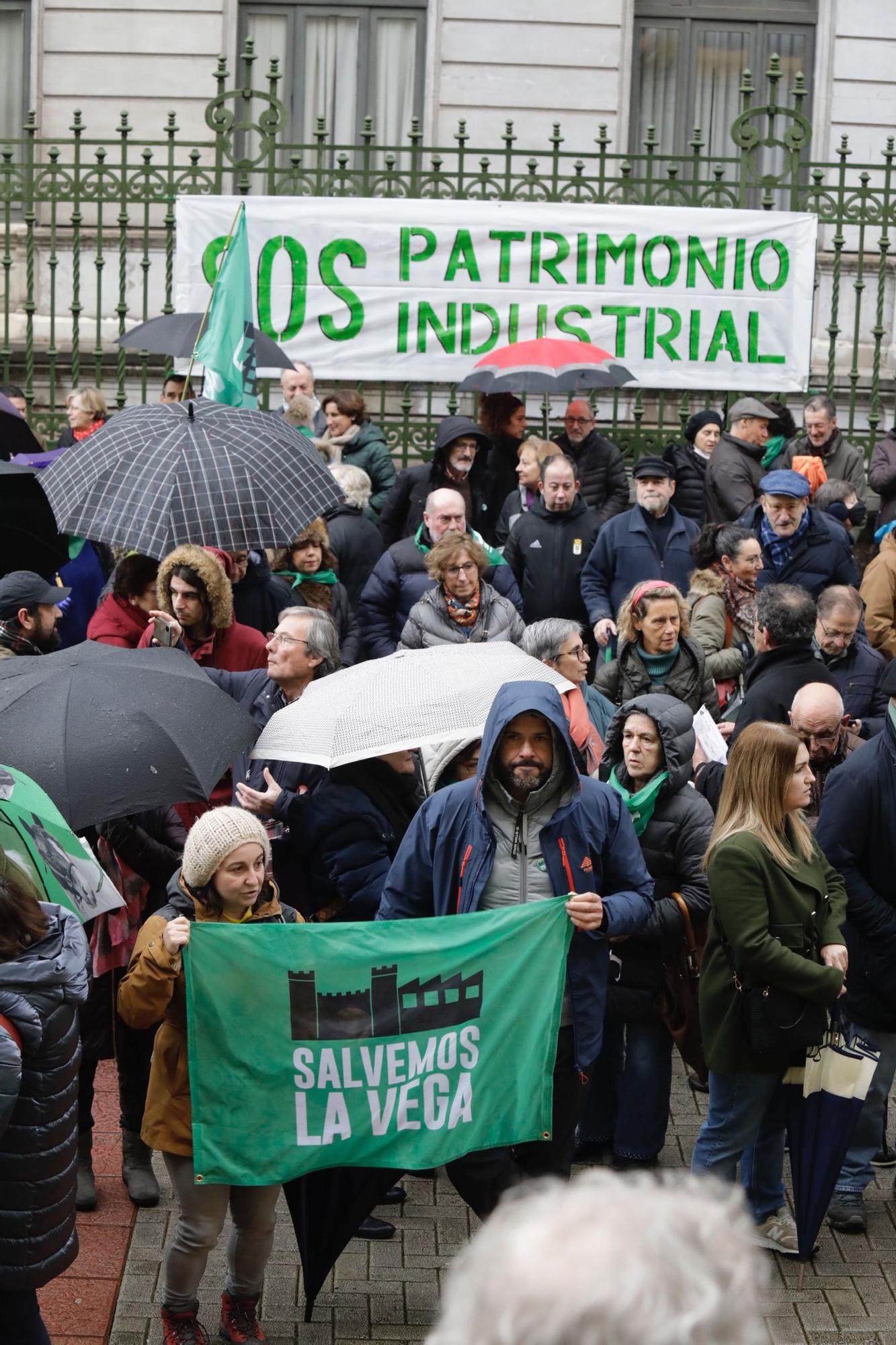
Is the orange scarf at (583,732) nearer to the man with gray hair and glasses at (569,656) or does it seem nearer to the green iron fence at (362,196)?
the man with gray hair and glasses at (569,656)

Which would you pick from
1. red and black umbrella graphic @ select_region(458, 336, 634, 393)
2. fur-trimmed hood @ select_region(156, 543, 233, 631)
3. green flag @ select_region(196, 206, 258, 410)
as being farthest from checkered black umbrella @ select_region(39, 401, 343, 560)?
red and black umbrella graphic @ select_region(458, 336, 634, 393)

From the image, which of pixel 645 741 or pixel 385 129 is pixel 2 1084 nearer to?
pixel 645 741

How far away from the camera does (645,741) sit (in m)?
6.36

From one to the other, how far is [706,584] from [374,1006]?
14.5ft

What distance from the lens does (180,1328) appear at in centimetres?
523

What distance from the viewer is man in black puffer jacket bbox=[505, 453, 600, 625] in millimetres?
10492

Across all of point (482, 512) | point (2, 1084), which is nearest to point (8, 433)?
point (482, 512)

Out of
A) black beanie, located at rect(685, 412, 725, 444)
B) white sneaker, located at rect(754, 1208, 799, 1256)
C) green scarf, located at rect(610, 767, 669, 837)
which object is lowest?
white sneaker, located at rect(754, 1208, 799, 1256)

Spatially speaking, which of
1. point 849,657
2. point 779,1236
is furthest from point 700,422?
point 779,1236

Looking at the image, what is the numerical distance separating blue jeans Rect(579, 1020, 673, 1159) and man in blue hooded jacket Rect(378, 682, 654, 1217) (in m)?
0.94

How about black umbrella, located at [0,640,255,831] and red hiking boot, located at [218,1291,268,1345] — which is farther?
black umbrella, located at [0,640,255,831]

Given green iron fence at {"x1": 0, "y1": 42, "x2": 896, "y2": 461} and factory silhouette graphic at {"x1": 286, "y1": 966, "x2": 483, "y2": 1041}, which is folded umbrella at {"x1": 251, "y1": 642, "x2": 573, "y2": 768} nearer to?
factory silhouette graphic at {"x1": 286, "y1": 966, "x2": 483, "y2": 1041}

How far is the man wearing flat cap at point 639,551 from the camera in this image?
402 inches

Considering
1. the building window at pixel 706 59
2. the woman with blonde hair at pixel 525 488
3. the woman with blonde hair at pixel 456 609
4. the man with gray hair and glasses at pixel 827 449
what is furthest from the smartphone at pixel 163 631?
the building window at pixel 706 59
